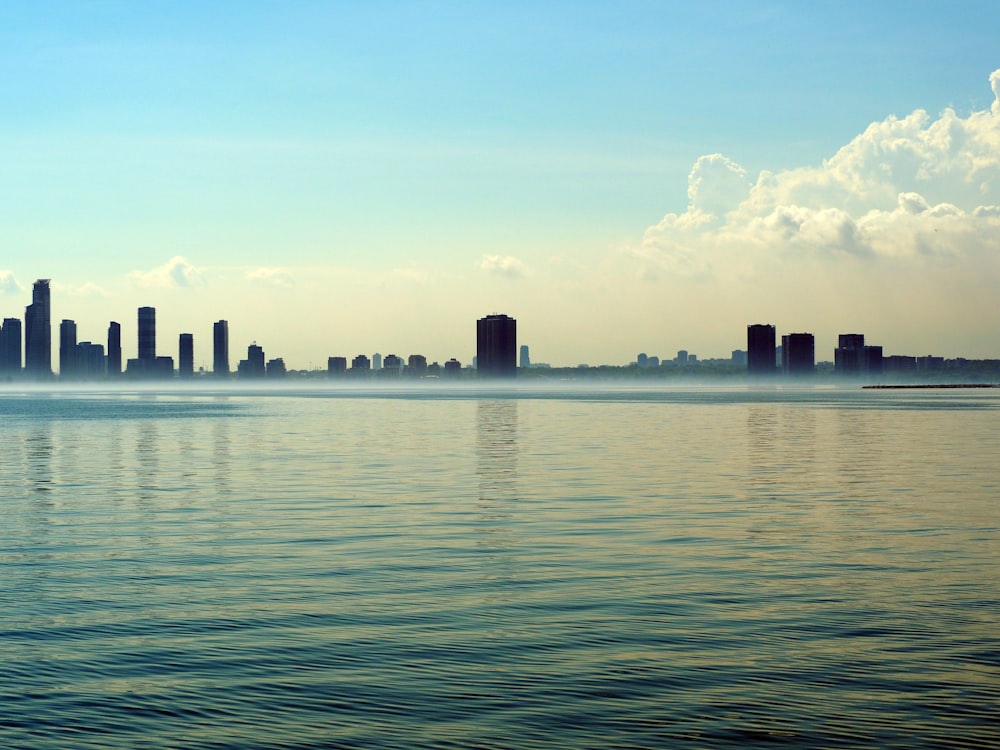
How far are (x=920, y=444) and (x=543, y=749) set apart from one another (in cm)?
7868

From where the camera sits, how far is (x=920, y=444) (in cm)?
8806

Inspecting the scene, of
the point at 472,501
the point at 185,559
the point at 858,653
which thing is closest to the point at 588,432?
the point at 472,501

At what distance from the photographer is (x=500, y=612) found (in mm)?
24703

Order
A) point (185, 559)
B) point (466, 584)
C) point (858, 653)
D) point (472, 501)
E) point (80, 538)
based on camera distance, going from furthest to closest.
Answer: point (472, 501), point (80, 538), point (185, 559), point (466, 584), point (858, 653)

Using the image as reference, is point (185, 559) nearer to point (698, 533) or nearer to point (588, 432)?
point (698, 533)

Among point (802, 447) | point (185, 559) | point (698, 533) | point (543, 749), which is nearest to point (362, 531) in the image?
Result: point (185, 559)

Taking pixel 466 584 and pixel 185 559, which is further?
pixel 185 559

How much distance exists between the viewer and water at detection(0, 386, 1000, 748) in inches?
667

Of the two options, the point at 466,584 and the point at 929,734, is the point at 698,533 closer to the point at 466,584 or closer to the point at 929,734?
the point at 466,584

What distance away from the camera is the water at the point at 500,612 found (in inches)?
667

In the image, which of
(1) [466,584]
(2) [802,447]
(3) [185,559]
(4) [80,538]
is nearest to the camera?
(1) [466,584]

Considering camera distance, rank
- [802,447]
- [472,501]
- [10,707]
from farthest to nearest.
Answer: [802,447]
[472,501]
[10,707]

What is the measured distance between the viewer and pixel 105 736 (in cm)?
1630

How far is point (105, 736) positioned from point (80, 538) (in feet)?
73.6
